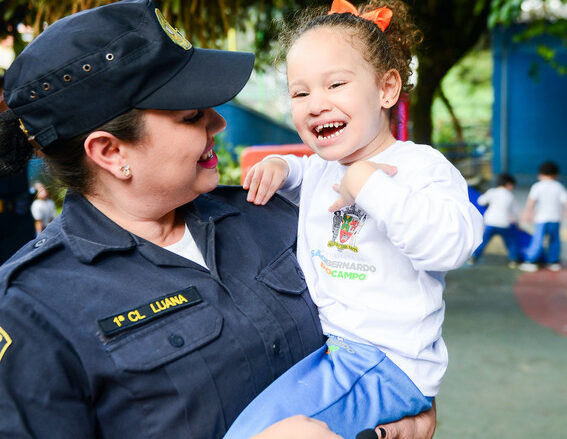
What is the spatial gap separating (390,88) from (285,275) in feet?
2.03

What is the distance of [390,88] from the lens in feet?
5.79

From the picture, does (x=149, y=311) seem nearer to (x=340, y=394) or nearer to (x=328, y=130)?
(x=340, y=394)

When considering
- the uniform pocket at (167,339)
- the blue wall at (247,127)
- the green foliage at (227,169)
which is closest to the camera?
the uniform pocket at (167,339)

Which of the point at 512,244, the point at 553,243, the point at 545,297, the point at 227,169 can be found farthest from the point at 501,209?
the point at 227,169

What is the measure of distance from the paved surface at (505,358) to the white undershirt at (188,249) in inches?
115

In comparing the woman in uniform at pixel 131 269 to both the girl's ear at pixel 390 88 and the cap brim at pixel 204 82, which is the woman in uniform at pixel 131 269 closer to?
the cap brim at pixel 204 82

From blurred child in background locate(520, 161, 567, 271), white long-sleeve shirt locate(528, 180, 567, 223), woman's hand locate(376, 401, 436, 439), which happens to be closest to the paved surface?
blurred child in background locate(520, 161, 567, 271)

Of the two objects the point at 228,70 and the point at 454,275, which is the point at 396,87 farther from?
the point at 454,275

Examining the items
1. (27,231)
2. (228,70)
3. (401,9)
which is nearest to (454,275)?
(27,231)

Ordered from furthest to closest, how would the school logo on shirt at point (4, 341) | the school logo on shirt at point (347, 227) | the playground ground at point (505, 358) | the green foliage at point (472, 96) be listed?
the green foliage at point (472, 96)
the playground ground at point (505, 358)
the school logo on shirt at point (347, 227)
the school logo on shirt at point (4, 341)

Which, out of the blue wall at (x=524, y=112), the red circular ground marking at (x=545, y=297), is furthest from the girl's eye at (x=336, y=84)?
the blue wall at (x=524, y=112)

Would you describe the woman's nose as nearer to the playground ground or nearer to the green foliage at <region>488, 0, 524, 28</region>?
the playground ground

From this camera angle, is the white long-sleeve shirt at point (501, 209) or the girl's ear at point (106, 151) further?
the white long-sleeve shirt at point (501, 209)

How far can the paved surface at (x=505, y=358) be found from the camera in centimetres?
404
